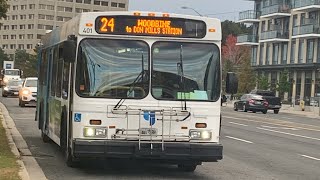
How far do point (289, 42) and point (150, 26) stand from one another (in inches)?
2442

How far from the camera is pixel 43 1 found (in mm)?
152250

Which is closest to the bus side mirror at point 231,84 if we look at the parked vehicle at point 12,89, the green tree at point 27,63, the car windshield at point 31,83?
the car windshield at point 31,83

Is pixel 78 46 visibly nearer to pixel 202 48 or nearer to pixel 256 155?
pixel 202 48

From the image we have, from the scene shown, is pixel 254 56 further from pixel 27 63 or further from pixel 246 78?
pixel 27 63

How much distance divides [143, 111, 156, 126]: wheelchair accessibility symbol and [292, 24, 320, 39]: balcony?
56101mm

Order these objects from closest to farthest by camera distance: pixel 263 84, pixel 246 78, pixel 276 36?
pixel 263 84 → pixel 276 36 → pixel 246 78

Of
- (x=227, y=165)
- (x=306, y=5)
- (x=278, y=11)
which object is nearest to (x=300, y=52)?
(x=306, y=5)

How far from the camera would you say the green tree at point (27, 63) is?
10309 centimetres

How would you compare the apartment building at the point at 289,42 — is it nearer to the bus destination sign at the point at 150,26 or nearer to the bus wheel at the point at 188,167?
the bus wheel at the point at 188,167

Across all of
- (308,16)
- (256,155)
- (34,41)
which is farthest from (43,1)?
(256,155)

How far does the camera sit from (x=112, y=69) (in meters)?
10.2

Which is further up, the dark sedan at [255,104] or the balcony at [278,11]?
the balcony at [278,11]

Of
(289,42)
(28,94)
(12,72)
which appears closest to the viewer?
(28,94)

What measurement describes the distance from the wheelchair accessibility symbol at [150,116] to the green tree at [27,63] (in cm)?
8621
